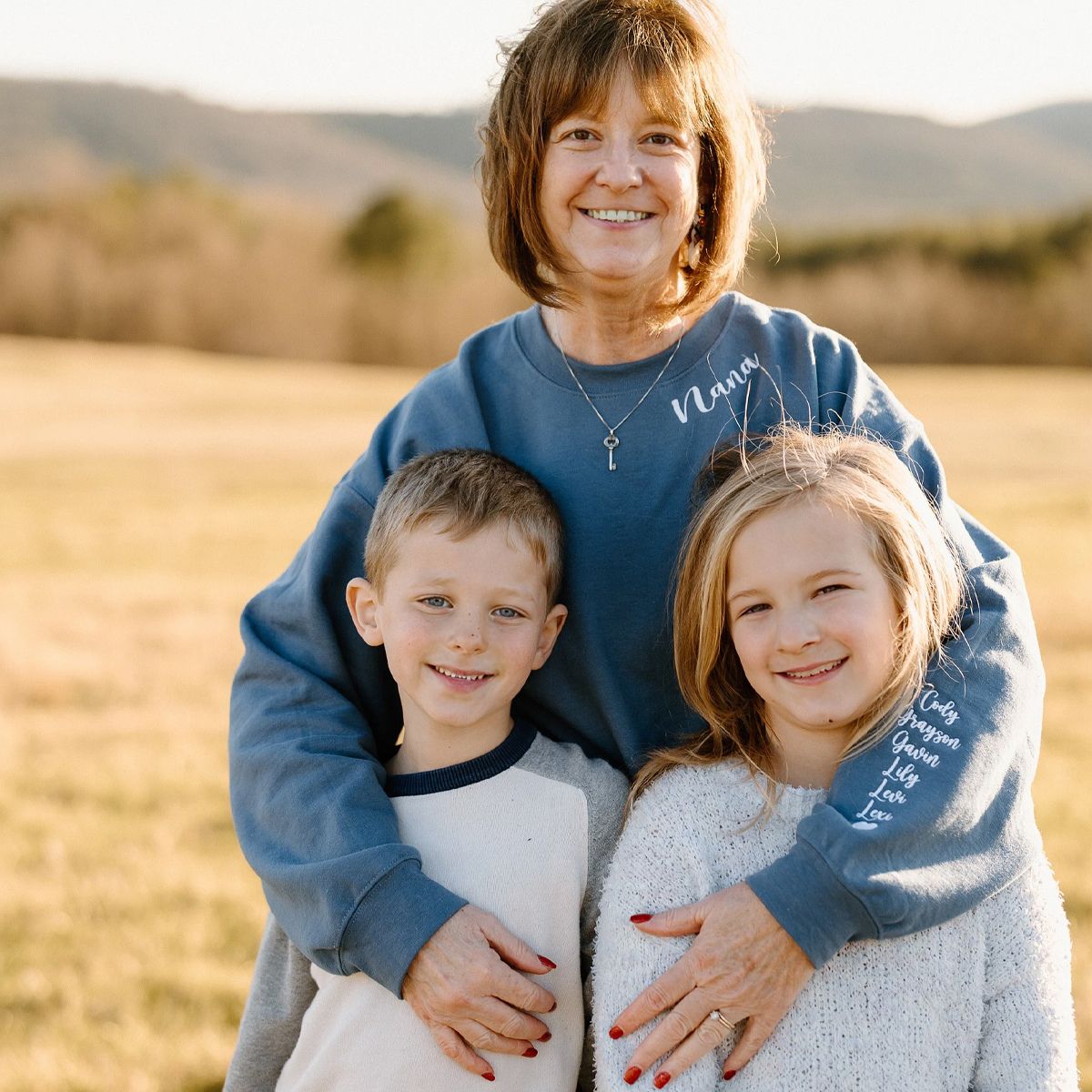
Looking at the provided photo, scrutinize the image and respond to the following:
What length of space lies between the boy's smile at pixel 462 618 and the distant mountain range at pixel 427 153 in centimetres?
3494

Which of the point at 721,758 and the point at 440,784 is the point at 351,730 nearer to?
the point at 440,784

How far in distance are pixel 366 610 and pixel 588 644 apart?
392mm

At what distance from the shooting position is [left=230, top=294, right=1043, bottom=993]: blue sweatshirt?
205 centimetres

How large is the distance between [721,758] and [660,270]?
845 mm

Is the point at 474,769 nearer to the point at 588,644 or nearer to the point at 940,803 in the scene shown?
the point at 588,644

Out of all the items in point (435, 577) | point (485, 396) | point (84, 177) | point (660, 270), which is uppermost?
point (660, 270)

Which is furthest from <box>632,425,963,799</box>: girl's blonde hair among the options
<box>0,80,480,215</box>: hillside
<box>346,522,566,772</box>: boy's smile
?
<box>0,80,480,215</box>: hillside

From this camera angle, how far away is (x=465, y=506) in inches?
86.5

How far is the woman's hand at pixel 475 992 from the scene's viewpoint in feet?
6.63

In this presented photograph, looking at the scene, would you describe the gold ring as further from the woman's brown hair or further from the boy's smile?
the woman's brown hair

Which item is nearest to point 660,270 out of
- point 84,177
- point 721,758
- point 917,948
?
point 721,758

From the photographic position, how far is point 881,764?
2.02 m

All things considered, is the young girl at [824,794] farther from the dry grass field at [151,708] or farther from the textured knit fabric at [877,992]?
the dry grass field at [151,708]

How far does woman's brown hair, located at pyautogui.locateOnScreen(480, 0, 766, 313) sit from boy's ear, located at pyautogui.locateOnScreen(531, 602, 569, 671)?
1.84 ft
